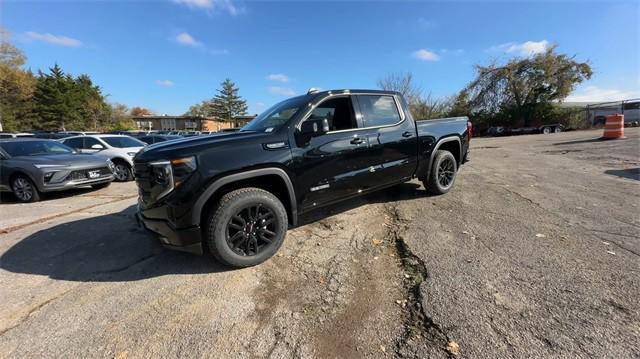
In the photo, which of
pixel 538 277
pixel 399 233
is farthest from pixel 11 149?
pixel 538 277

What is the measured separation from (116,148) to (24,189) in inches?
132

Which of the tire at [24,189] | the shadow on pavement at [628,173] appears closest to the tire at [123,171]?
the tire at [24,189]

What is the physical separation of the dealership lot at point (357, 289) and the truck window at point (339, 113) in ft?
4.55

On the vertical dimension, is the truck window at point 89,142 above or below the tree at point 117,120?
below

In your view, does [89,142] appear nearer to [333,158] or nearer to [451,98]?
[333,158]

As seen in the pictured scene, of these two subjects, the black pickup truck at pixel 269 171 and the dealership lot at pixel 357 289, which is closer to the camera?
the dealership lot at pixel 357 289

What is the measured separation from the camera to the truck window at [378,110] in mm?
4352

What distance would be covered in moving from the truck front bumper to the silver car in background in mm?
5572

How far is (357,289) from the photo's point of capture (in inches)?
110

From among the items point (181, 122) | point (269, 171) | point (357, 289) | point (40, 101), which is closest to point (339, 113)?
point (269, 171)

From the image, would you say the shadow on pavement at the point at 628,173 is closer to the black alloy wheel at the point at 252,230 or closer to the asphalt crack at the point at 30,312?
the black alloy wheel at the point at 252,230

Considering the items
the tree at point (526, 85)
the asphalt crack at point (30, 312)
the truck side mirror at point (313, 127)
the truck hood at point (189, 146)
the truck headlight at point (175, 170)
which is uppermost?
the tree at point (526, 85)

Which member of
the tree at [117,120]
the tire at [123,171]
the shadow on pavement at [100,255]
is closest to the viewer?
the shadow on pavement at [100,255]

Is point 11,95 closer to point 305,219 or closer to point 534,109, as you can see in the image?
point 305,219
